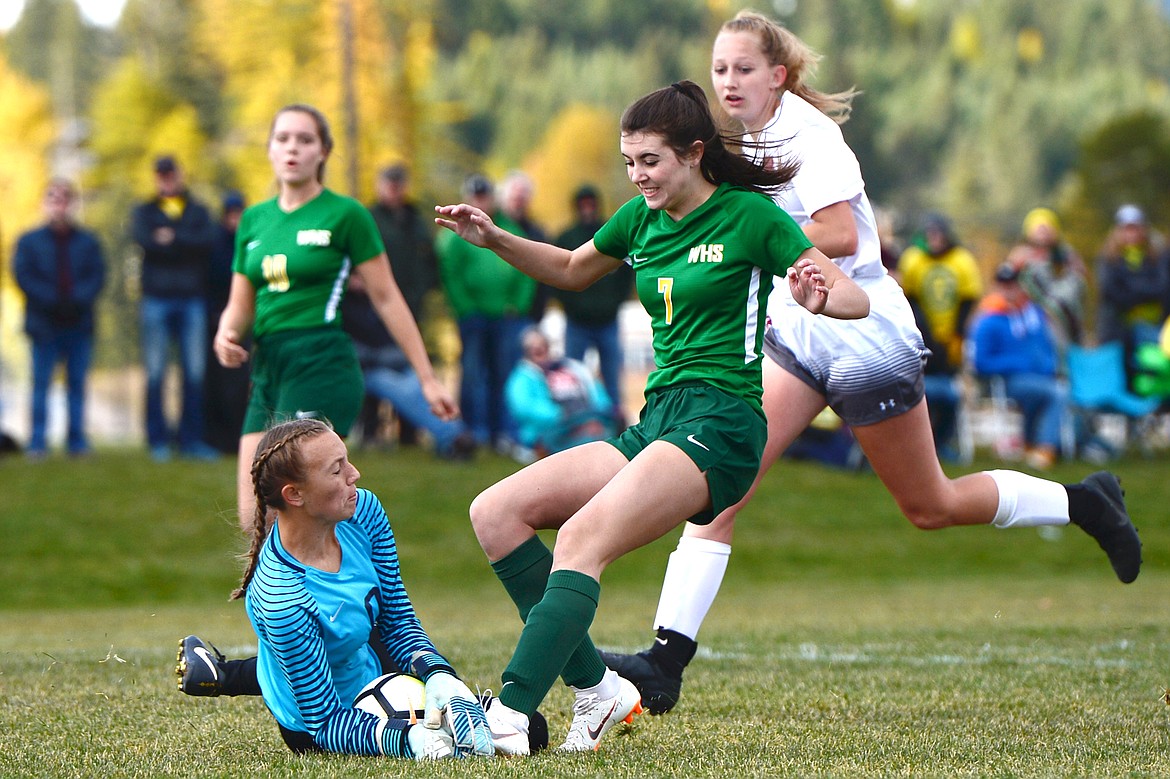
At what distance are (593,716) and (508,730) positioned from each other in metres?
0.43

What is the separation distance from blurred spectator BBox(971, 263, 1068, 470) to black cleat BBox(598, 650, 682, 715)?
11.6 metres

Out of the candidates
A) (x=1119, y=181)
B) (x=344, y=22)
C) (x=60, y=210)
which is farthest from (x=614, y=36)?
(x=60, y=210)

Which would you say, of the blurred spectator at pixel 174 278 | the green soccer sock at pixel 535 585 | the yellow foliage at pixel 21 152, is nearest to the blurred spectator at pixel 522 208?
the blurred spectator at pixel 174 278

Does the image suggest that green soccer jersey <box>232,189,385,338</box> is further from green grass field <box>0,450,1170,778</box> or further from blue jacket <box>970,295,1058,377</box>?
blue jacket <box>970,295,1058,377</box>

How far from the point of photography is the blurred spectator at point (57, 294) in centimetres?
1373

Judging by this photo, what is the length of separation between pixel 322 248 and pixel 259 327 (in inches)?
18.0

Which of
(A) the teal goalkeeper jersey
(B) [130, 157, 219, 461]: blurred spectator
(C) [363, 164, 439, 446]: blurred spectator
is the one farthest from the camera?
(C) [363, 164, 439, 446]: blurred spectator

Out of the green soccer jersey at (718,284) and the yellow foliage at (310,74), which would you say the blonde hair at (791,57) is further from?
the yellow foliage at (310,74)

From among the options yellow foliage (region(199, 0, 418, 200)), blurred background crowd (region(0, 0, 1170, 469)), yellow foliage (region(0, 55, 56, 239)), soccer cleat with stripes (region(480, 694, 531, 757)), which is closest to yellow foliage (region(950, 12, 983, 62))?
blurred background crowd (region(0, 0, 1170, 469))

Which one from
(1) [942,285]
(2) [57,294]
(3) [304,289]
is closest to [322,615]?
(3) [304,289]

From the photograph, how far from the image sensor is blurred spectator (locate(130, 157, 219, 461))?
13.8m

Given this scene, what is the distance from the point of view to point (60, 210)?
1388 cm

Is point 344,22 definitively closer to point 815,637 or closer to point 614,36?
point 815,637

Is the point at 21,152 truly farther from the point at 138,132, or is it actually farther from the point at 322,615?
the point at 322,615
